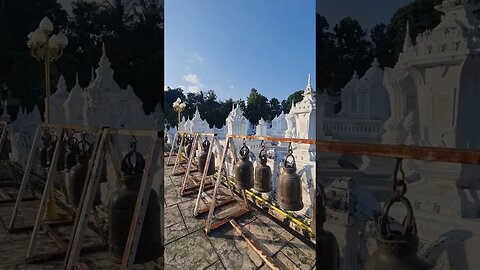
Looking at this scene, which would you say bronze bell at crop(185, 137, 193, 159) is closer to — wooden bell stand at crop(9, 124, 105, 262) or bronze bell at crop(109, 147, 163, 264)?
wooden bell stand at crop(9, 124, 105, 262)

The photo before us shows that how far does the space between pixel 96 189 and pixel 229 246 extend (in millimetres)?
1199

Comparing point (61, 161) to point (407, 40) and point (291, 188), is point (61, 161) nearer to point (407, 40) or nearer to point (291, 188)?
point (291, 188)

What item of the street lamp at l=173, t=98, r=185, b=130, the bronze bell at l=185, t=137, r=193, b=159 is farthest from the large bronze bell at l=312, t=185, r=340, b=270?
the bronze bell at l=185, t=137, r=193, b=159

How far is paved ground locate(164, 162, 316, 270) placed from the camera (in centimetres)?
217

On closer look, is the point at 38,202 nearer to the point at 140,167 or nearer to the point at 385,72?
the point at 140,167

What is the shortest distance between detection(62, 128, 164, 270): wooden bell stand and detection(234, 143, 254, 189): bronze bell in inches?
38.8

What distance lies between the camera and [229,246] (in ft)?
7.68

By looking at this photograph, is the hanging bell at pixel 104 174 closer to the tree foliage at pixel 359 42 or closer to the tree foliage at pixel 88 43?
the tree foliage at pixel 88 43

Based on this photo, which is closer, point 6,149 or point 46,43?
point 46,43

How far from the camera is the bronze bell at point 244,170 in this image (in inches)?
93.0

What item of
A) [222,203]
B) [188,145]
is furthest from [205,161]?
[188,145]

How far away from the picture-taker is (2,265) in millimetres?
1614

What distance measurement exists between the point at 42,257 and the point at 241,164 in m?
1.27

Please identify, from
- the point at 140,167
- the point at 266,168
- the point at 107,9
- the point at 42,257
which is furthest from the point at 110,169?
the point at 266,168
